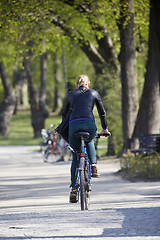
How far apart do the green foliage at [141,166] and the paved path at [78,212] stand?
0.45 m

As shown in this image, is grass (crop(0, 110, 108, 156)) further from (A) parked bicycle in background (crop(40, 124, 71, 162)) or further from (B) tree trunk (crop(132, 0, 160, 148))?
(B) tree trunk (crop(132, 0, 160, 148))

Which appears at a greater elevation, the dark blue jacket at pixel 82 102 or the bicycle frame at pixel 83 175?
the dark blue jacket at pixel 82 102

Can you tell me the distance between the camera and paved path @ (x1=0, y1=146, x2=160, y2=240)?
680 cm

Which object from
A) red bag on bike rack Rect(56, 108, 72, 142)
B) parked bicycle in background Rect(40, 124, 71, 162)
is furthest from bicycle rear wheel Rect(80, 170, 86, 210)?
parked bicycle in background Rect(40, 124, 71, 162)

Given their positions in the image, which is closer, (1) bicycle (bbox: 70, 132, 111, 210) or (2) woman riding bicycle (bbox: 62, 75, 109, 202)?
(1) bicycle (bbox: 70, 132, 111, 210)

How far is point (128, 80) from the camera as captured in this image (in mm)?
21078

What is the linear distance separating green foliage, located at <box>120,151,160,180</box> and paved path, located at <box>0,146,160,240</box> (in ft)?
1.49

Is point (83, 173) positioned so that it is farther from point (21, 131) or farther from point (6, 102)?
point (21, 131)

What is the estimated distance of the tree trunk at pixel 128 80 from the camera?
20.9 m

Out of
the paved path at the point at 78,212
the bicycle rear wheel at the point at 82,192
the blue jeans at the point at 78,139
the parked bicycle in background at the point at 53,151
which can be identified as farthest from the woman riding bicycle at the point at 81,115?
the parked bicycle in background at the point at 53,151

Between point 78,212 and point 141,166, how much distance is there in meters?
6.29

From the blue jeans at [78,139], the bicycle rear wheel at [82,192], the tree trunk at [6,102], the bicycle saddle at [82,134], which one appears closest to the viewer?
the bicycle rear wheel at [82,192]

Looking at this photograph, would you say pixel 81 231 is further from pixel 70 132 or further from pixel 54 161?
pixel 54 161

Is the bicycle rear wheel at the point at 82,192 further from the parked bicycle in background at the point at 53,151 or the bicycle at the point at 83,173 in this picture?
the parked bicycle in background at the point at 53,151
